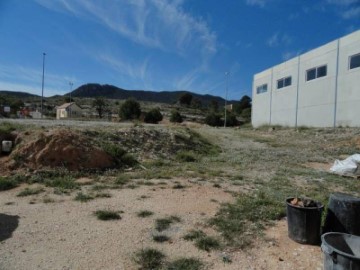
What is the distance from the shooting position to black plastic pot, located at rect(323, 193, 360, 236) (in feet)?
16.2

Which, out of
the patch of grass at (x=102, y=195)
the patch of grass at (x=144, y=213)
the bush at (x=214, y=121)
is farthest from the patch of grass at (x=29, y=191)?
the bush at (x=214, y=121)

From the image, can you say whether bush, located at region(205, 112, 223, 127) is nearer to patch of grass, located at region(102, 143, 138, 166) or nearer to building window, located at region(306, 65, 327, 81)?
building window, located at region(306, 65, 327, 81)

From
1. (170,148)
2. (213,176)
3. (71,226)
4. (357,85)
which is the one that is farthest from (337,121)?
(71,226)

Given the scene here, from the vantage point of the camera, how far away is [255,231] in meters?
5.42

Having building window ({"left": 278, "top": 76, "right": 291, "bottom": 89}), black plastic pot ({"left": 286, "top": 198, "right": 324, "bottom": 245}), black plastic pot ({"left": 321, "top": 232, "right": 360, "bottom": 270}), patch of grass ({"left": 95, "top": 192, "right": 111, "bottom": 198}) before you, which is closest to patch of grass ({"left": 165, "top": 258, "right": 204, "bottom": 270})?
black plastic pot ({"left": 321, "top": 232, "right": 360, "bottom": 270})

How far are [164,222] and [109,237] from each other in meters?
1.02

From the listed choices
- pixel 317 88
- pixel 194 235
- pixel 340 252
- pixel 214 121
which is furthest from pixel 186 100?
pixel 340 252

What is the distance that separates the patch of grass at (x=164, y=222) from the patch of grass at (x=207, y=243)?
2.39 ft

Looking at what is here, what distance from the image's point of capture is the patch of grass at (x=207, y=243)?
4.74 metres

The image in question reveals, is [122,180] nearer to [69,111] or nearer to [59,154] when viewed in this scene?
[59,154]

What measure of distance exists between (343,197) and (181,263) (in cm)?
262

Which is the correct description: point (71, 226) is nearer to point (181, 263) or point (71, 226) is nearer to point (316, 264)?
point (181, 263)

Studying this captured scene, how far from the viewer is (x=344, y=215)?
4.97m

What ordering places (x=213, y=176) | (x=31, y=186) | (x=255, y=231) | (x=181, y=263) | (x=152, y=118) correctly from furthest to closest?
(x=152, y=118) < (x=213, y=176) < (x=31, y=186) < (x=255, y=231) < (x=181, y=263)
